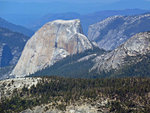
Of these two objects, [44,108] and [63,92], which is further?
[63,92]

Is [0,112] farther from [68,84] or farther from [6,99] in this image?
[68,84]

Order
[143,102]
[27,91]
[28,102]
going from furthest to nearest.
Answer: [27,91]
[28,102]
[143,102]

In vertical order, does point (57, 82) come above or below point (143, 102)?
above

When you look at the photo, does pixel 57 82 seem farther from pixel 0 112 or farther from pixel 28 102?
pixel 0 112

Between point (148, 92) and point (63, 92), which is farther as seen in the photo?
point (63, 92)

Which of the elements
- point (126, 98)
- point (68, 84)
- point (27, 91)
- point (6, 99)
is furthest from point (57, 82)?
Answer: point (126, 98)

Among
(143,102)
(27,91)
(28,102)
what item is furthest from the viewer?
(27,91)

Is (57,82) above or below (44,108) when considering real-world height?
above

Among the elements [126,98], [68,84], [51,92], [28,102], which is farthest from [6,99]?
[126,98]

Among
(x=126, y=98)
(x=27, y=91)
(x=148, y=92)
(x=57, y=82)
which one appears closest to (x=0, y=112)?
(x=27, y=91)
